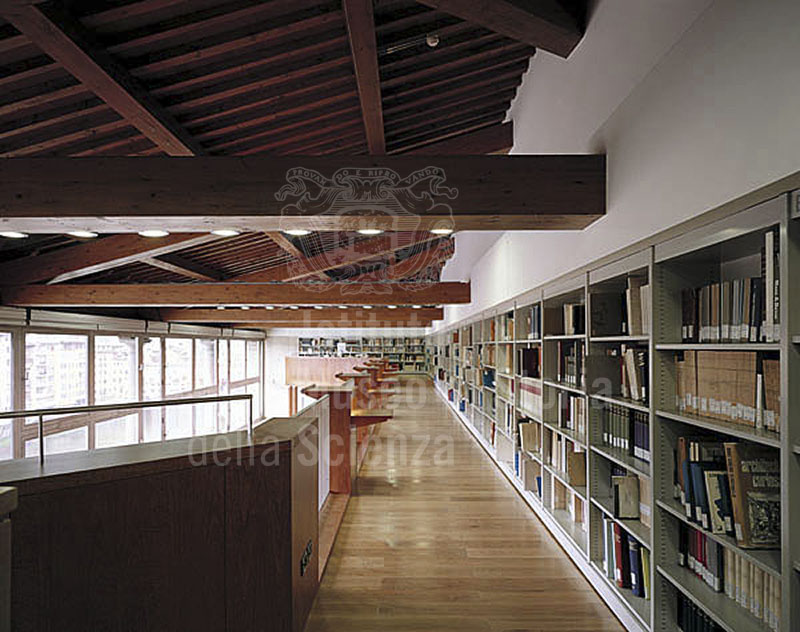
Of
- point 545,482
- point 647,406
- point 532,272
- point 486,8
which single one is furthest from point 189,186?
point 545,482

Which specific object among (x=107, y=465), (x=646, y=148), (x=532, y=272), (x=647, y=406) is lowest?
(x=107, y=465)

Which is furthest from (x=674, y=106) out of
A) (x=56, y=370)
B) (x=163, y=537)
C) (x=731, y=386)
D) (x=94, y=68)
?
(x=56, y=370)

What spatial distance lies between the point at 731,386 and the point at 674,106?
112 cm

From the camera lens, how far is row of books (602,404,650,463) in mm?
2926

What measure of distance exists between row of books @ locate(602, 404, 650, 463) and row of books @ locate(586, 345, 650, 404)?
0.09 metres

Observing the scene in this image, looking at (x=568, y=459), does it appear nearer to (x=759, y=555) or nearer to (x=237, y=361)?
(x=759, y=555)

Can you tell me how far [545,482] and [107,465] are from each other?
3.43 m

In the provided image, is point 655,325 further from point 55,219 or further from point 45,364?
point 45,364

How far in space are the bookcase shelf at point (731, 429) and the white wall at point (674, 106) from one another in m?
0.79

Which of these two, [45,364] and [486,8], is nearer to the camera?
[486,8]

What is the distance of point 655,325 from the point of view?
2.64 meters

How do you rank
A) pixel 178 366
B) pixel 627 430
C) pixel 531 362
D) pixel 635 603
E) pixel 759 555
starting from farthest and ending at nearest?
→ pixel 178 366, pixel 531 362, pixel 627 430, pixel 635 603, pixel 759 555

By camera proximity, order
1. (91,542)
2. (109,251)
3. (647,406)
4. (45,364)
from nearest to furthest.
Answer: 1. (91,542)
2. (647,406)
3. (109,251)
4. (45,364)

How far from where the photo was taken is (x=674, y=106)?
7.73 feet
